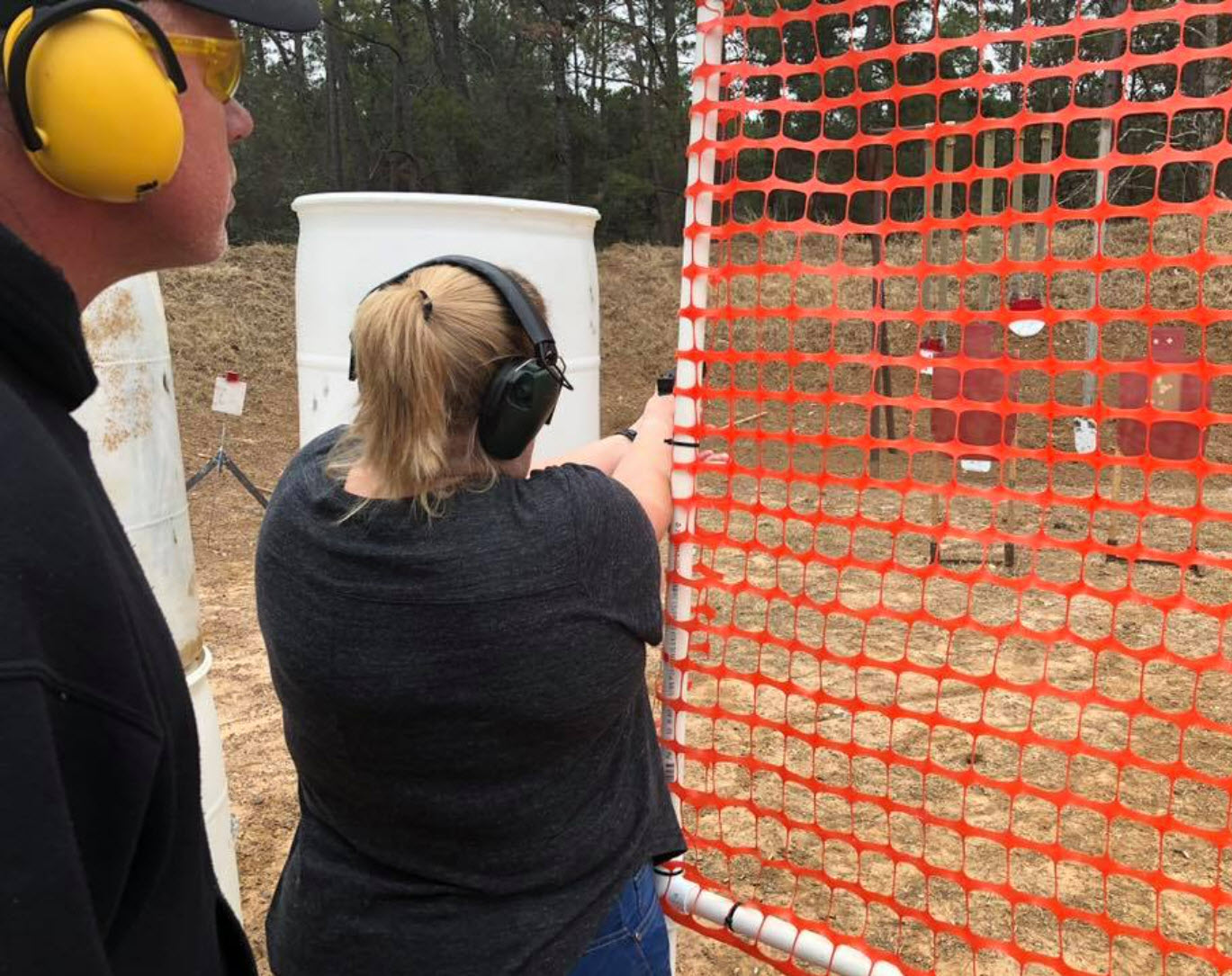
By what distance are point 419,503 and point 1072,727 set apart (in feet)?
12.3

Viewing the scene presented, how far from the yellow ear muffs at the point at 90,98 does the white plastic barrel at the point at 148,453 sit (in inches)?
57.0

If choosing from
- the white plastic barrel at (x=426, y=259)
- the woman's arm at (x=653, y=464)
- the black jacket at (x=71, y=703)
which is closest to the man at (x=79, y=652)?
the black jacket at (x=71, y=703)

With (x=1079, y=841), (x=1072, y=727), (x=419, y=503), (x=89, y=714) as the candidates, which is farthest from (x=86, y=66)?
(x=1072, y=727)

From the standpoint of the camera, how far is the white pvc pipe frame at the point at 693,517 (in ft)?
6.34

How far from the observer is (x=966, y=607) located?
167 inches

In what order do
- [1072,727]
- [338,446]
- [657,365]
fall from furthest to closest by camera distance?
[657,365]
[1072,727]
[338,446]

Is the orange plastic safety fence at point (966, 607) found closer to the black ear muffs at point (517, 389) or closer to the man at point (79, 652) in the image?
the black ear muffs at point (517, 389)

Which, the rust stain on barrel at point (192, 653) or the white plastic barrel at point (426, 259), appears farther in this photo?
the white plastic barrel at point (426, 259)

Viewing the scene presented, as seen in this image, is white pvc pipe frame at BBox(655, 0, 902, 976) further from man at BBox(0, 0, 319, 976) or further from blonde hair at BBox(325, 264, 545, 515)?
man at BBox(0, 0, 319, 976)

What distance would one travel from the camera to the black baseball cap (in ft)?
2.78

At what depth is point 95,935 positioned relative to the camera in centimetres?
62

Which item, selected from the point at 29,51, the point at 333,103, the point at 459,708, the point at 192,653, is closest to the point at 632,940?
the point at 459,708

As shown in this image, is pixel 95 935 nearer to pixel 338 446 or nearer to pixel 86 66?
pixel 86 66

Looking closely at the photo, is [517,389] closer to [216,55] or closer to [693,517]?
[216,55]
